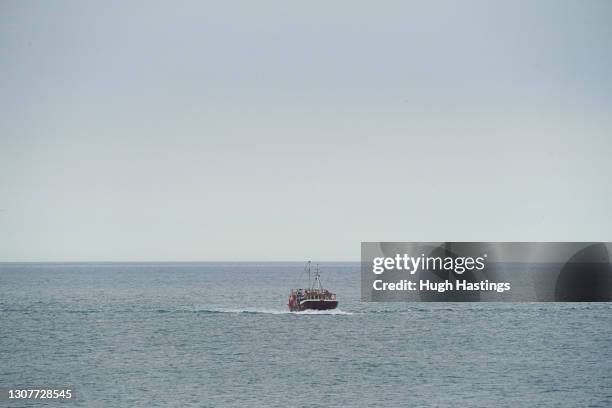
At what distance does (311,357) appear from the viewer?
82438 millimetres

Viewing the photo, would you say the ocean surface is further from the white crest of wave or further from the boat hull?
the boat hull

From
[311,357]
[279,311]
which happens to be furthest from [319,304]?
[311,357]

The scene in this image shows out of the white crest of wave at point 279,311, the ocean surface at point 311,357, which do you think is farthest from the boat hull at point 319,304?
the ocean surface at point 311,357

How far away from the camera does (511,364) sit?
3086 inches

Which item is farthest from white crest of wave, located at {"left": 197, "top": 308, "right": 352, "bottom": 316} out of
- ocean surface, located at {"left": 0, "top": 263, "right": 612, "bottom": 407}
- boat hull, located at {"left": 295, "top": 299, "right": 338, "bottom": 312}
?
boat hull, located at {"left": 295, "top": 299, "right": 338, "bottom": 312}

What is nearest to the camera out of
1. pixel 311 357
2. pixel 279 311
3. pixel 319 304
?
pixel 311 357

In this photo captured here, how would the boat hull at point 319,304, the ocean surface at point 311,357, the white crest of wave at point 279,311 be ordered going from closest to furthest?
the ocean surface at point 311,357 < the boat hull at point 319,304 < the white crest of wave at point 279,311

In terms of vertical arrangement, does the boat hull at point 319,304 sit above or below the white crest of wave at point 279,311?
above

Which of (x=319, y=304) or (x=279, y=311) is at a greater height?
(x=319, y=304)

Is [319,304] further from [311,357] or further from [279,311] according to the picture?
[311,357]

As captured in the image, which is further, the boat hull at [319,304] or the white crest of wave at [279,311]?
the white crest of wave at [279,311]

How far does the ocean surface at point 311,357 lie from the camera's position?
207 feet

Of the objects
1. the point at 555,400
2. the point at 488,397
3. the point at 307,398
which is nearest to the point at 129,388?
the point at 307,398

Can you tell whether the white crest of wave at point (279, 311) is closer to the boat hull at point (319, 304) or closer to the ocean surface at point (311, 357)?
the ocean surface at point (311, 357)
